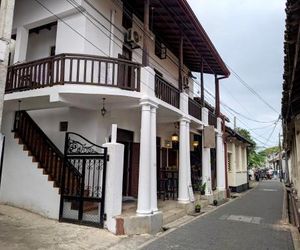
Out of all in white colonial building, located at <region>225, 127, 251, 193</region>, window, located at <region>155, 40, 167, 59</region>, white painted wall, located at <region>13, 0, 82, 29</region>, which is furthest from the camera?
white colonial building, located at <region>225, 127, 251, 193</region>

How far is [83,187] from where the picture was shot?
27.5 feet

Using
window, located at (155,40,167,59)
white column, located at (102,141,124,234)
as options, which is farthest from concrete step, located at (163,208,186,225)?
window, located at (155,40,167,59)

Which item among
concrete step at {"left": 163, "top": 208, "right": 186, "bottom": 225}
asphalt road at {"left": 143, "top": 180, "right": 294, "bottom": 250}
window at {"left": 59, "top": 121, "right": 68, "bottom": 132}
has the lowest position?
asphalt road at {"left": 143, "top": 180, "right": 294, "bottom": 250}

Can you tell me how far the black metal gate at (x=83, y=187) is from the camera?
817 centimetres

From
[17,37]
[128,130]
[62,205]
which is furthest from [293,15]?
[17,37]

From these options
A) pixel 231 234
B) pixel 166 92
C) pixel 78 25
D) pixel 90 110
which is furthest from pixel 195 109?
pixel 231 234

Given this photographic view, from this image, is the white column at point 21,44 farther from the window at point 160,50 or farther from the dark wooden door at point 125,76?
the window at point 160,50

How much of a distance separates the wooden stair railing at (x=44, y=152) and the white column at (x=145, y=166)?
1.75m

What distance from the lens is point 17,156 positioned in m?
9.73

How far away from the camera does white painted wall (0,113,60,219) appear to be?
884 cm

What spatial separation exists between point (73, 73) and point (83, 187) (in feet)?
10.4

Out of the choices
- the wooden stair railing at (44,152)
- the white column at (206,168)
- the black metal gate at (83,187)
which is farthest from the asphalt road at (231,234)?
the wooden stair railing at (44,152)

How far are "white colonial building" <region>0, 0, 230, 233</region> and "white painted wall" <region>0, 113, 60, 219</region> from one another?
0.03 meters

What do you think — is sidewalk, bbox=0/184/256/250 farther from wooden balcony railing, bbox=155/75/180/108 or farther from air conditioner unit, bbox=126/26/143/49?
air conditioner unit, bbox=126/26/143/49
